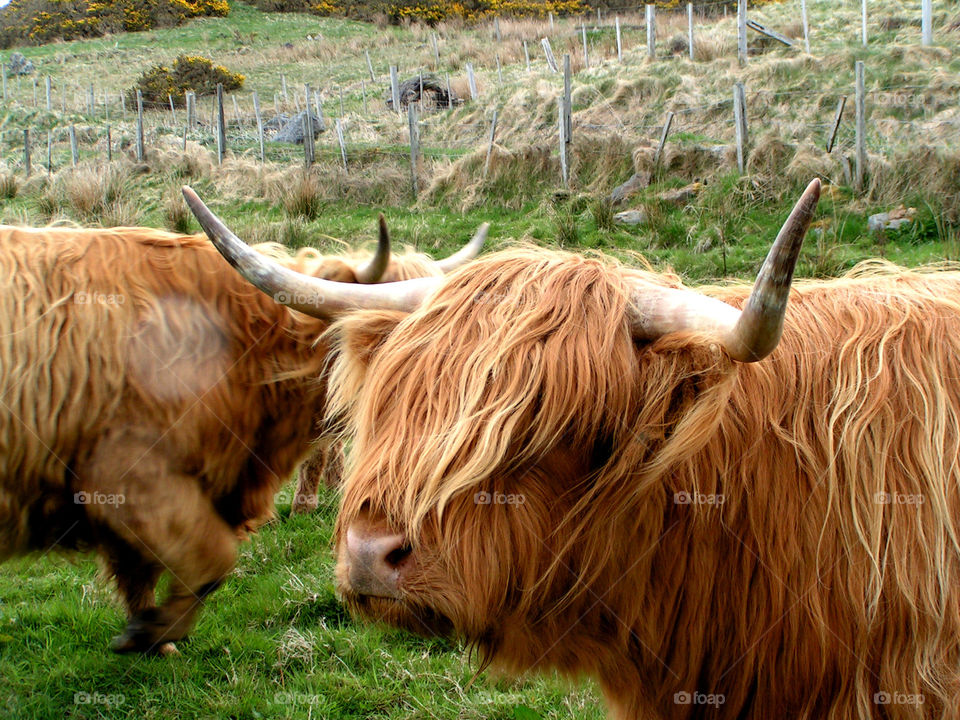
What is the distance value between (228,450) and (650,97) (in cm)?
1449

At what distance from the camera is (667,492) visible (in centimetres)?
175

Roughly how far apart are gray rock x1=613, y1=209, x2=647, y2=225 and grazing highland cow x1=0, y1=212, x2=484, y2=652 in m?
6.42

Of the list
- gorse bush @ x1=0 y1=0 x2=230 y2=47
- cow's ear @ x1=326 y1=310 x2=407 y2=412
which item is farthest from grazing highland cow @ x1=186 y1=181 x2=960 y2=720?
gorse bush @ x1=0 y1=0 x2=230 y2=47

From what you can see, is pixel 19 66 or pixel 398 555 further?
pixel 19 66

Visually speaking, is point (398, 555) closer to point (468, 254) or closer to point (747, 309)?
point (747, 309)

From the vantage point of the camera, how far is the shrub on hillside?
84.4ft

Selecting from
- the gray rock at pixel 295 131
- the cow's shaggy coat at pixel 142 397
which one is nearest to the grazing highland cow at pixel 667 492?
the cow's shaggy coat at pixel 142 397

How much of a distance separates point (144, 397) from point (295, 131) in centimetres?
1744

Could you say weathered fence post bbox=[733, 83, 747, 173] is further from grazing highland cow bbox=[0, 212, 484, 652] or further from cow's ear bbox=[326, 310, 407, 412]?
cow's ear bbox=[326, 310, 407, 412]

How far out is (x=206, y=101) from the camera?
87.7 feet

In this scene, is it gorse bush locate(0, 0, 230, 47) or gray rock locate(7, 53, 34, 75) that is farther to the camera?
gorse bush locate(0, 0, 230, 47)

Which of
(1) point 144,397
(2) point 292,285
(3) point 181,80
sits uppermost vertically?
(3) point 181,80

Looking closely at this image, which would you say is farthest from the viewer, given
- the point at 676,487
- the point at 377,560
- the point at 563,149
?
the point at 563,149

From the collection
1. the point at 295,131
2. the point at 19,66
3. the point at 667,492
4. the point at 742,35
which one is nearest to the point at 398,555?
the point at 667,492
